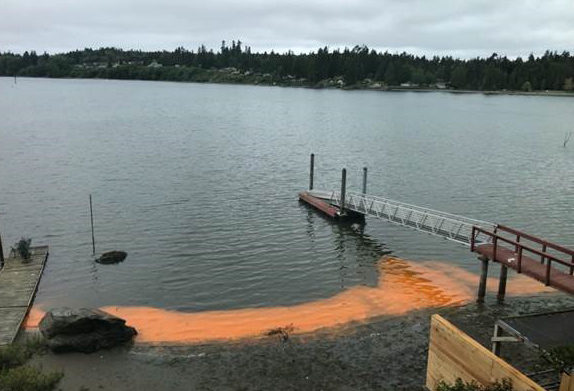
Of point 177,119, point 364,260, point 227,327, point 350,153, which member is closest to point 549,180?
point 350,153

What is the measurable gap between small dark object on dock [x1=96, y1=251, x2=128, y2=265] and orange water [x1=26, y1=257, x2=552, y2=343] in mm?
5389

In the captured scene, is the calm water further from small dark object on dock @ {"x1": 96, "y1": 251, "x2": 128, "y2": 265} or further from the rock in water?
the rock in water

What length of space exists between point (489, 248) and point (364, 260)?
7821 millimetres

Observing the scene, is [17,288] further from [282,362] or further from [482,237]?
[482,237]

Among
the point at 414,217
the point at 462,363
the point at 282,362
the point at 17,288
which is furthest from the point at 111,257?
the point at 462,363

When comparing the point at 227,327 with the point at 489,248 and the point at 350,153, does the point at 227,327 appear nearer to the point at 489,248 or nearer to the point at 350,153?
the point at 489,248

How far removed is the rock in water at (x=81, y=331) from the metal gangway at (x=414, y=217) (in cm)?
1534

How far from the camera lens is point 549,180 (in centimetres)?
5106

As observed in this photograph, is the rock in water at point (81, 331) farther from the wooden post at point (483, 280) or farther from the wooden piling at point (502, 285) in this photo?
the wooden piling at point (502, 285)

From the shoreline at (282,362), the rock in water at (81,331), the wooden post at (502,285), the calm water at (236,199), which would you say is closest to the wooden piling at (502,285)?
the wooden post at (502,285)

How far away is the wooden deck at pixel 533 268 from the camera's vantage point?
1803 centimetres

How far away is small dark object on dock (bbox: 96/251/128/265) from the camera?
27.4 m

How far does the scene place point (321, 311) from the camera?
2198 centimetres

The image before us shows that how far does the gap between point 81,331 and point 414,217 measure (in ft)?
69.0
